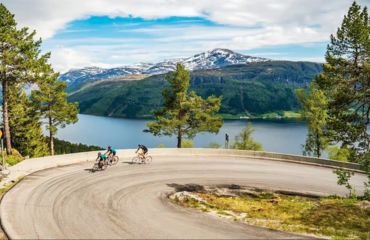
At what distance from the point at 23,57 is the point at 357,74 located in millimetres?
33110

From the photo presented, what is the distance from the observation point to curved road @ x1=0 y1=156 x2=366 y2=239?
682 inches

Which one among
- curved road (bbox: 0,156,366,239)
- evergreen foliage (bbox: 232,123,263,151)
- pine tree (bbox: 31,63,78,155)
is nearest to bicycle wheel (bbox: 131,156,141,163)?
curved road (bbox: 0,156,366,239)

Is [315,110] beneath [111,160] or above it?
above

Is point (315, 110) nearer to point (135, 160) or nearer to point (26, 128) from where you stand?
point (135, 160)

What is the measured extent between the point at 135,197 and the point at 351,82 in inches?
765

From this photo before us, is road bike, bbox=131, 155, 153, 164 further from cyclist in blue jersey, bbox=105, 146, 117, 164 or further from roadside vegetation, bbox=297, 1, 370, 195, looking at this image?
roadside vegetation, bbox=297, 1, 370, 195

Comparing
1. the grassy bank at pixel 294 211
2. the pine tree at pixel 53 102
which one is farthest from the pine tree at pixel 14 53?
the grassy bank at pixel 294 211

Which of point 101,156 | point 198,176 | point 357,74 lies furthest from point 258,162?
point 101,156

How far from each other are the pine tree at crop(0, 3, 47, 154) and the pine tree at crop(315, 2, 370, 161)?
1194 inches

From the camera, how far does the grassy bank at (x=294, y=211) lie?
1833 centimetres

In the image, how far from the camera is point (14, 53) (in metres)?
37.6

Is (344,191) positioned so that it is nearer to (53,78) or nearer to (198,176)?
(198,176)

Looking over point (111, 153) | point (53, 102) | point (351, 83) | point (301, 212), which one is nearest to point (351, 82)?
point (351, 83)

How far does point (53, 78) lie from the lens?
53.1m
